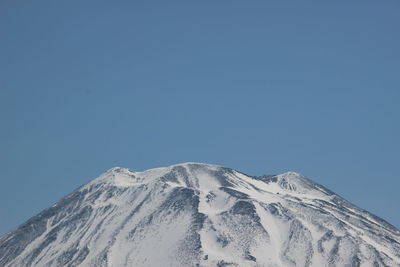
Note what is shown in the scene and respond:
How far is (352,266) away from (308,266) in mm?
11375

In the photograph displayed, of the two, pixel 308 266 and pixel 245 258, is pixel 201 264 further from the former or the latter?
pixel 308 266

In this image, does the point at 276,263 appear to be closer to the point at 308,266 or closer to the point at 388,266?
the point at 308,266

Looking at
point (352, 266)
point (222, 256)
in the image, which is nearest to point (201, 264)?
point (222, 256)

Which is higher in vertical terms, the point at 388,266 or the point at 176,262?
the point at 388,266

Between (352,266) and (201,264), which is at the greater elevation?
(352,266)

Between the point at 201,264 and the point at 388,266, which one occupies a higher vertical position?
the point at 388,266

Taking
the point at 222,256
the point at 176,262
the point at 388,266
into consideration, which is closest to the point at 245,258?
the point at 222,256

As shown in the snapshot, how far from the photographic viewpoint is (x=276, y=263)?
651 feet

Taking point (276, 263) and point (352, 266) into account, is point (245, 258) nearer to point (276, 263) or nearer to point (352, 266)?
point (276, 263)

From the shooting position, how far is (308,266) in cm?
19875

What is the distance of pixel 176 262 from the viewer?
19988cm

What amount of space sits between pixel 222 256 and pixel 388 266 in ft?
142

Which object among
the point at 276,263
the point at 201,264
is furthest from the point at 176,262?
the point at 276,263

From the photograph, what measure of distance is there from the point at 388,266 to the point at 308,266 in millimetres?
20925
